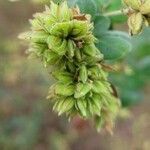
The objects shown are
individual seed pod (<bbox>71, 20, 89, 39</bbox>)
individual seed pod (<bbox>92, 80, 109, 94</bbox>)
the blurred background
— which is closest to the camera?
individual seed pod (<bbox>71, 20, 89, 39</bbox>)

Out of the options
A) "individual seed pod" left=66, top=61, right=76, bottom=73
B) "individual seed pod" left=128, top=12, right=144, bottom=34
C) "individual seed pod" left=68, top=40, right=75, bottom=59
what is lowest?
"individual seed pod" left=66, top=61, right=76, bottom=73

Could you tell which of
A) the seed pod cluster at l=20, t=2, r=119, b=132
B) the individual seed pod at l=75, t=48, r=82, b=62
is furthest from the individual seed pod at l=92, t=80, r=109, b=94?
the individual seed pod at l=75, t=48, r=82, b=62

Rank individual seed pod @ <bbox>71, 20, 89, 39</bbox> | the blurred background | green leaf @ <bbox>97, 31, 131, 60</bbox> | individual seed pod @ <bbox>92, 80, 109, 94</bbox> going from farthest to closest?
the blurred background, green leaf @ <bbox>97, 31, 131, 60</bbox>, individual seed pod @ <bbox>92, 80, 109, 94</bbox>, individual seed pod @ <bbox>71, 20, 89, 39</bbox>

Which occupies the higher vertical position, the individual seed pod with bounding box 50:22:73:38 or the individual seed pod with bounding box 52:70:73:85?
the individual seed pod with bounding box 50:22:73:38

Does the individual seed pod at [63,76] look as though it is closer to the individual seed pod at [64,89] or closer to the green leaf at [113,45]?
the individual seed pod at [64,89]

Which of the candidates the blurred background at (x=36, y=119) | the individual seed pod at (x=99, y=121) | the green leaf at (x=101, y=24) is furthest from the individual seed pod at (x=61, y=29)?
the blurred background at (x=36, y=119)

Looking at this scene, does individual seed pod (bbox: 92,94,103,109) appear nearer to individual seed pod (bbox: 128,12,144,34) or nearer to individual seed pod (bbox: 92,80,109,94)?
individual seed pod (bbox: 92,80,109,94)

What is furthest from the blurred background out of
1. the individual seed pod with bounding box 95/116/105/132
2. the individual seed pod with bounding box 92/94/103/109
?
the individual seed pod with bounding box 92/94/103/109

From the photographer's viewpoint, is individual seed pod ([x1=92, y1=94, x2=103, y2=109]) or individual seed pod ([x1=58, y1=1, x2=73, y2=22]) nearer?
individual seed pod ([x1=58, y1=1, x2=73, y2=22])
